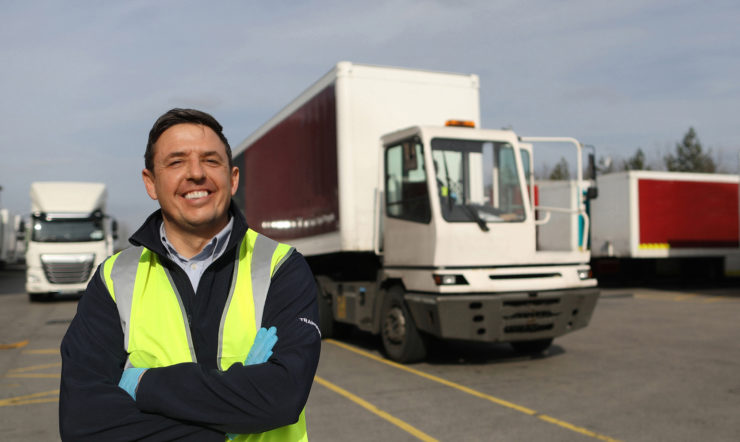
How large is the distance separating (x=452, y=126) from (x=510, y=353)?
10.8 ft

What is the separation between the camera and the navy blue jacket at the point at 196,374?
77.9 inches

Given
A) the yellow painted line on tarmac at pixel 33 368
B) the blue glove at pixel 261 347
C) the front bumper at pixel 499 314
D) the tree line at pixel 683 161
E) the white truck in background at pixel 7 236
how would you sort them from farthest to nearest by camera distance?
1. the tree line at pixel 683 161
2. the white truck in background at pixel 7 236
3. the yellow painted line on tarmac at pixel 33 368
4. the front bumper at pixel 499 314
5. the blue glove at pixel 261 347

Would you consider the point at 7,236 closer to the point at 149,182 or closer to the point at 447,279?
the point at 447,279

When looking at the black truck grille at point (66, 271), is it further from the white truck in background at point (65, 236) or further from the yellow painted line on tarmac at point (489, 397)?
the yellow painted line on tarmac at point (489, 397)

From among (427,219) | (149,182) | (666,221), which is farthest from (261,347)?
(666,221)

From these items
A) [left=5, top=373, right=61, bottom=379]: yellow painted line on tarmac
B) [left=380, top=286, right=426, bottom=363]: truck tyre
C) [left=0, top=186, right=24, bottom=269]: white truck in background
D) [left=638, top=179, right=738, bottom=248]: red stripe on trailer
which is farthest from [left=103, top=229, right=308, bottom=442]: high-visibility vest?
[left=0, top=186, right=24, bottom=269]: white truck in background

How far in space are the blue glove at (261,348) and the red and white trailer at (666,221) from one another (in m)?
20.9

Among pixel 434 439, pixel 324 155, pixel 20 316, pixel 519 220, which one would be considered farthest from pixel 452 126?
pixel 20 316

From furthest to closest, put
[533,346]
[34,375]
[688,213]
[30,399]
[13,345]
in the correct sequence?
[688,213] → [13,345] → [533,346] → [34,375] → [30,399]

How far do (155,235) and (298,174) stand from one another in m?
8.93

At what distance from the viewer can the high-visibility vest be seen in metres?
2.08

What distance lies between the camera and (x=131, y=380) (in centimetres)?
204

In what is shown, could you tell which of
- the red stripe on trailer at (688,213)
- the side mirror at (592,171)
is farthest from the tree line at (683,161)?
the side mirror at (592,171)

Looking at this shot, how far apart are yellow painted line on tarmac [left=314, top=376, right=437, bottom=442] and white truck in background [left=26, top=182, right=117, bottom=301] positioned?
13.2m
